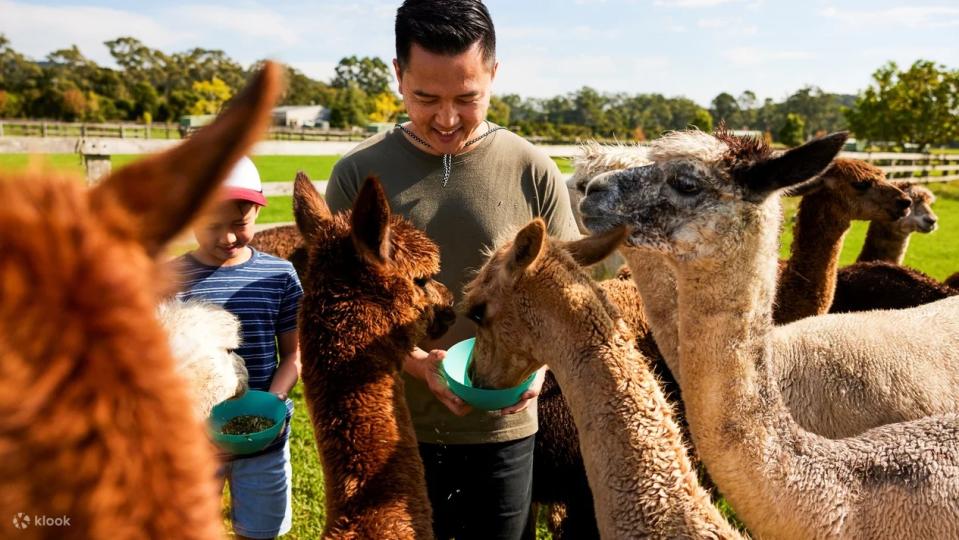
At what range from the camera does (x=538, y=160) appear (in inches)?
102

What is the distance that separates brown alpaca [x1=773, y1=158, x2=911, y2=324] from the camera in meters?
4.91

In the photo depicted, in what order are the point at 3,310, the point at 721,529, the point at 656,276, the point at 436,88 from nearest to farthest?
the point at 3,310 < the point at 721,529 < the point at 436,88 < the point at 656,276

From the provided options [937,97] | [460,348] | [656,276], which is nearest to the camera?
[460,348]

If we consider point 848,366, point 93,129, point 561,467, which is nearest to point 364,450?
point 561,467

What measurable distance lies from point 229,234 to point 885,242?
813cm

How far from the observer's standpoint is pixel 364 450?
1.98 meters

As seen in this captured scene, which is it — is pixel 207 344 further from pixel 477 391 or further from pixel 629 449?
pixel 629 449

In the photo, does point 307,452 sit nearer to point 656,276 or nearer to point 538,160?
point 656,276

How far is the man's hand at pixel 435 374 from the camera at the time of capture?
2.27 m

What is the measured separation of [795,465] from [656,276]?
1.43 metres

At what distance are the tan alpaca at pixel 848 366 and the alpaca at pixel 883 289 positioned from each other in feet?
7.16

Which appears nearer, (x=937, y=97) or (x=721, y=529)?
(x=721, y=529)

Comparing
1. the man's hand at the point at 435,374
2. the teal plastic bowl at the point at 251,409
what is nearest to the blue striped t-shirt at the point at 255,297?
the teal plastic bowl at the point at 251,409

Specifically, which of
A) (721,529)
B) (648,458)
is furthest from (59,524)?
(721,529)
